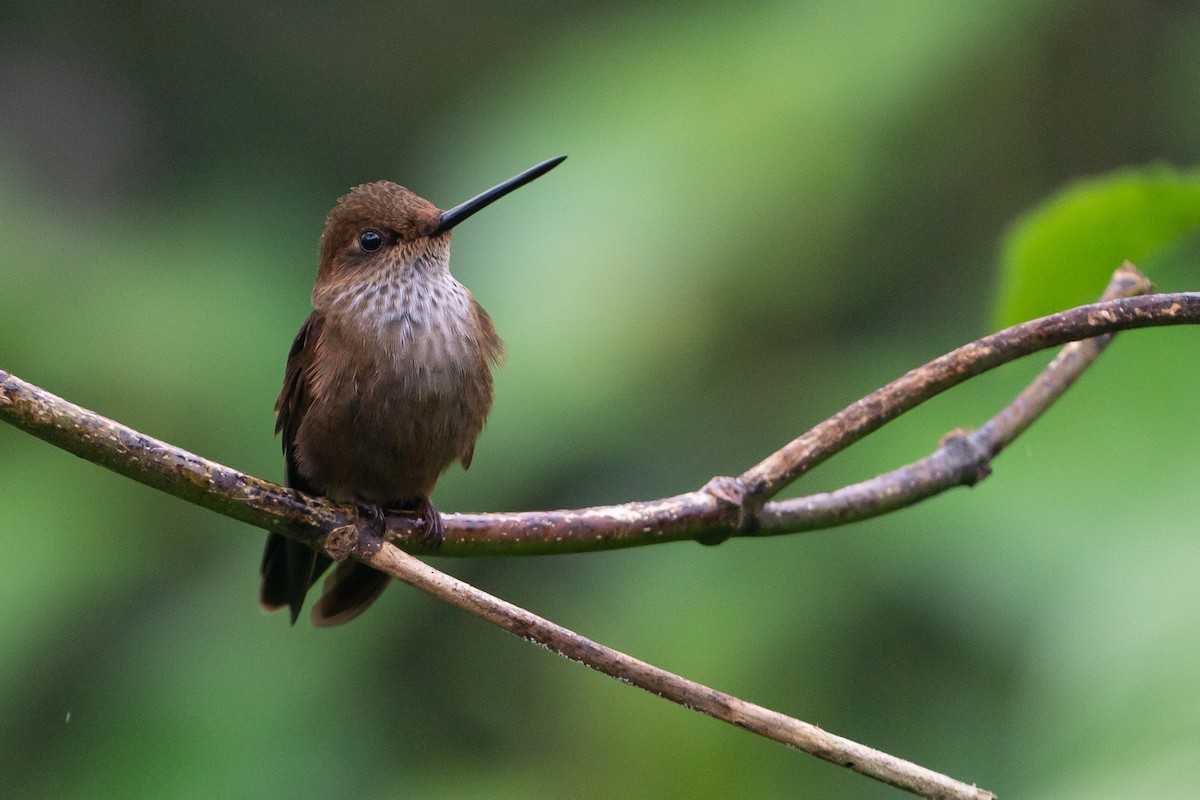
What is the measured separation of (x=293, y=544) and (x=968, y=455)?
4.96 feet

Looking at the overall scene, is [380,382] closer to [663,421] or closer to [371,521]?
[371,521]

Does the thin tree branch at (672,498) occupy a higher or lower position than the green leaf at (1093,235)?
lower

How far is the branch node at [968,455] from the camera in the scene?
247 cm

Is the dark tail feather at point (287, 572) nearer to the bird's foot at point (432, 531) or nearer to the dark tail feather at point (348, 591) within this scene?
the dark tail feather at point (348, 591)

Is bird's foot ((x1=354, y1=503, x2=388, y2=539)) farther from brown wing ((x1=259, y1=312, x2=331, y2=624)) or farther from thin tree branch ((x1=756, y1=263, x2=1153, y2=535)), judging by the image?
thin tree branch ((x1=756, y1=263, x2=1153, y2=535))

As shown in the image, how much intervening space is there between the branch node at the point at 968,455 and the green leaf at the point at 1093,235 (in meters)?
0.27

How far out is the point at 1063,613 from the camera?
3061mm

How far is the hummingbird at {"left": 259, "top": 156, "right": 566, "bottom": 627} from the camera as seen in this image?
2.85 m

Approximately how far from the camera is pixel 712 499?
2275 millimetres

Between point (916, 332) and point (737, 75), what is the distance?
1.25 m

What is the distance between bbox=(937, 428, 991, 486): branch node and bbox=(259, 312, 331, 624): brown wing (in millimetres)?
1416

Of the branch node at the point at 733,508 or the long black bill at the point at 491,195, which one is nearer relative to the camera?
the branch node at the point at 733,508

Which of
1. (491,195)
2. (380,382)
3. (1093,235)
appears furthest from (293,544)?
(1093,235)

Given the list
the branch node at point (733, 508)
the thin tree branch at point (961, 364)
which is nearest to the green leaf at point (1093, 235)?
the thin tree branch at point (961, 364)
